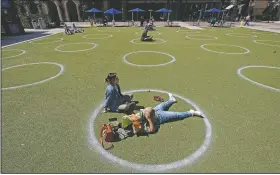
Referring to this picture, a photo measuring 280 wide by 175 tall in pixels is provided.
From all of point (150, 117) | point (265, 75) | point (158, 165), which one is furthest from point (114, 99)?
point (265, 75)

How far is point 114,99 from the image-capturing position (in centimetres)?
537

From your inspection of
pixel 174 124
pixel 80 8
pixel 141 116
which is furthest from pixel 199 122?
pixel 80 8

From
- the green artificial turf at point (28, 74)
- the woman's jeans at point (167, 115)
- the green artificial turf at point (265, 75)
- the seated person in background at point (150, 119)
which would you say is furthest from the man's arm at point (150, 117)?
the green artificial turf at point (28, 74)

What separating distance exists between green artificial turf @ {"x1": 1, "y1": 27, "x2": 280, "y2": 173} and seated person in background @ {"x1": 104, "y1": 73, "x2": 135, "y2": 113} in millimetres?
299

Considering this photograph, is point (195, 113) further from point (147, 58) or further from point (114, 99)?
point (147, 58)

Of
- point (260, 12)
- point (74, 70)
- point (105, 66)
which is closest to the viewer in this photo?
point (74, 70)

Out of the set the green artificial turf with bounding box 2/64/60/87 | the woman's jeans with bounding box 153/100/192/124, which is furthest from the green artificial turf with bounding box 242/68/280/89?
the green artificial turf with bounding box 2/64/60/87

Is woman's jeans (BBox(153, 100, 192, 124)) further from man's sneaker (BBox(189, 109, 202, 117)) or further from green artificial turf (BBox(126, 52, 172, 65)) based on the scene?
green artificial turf (BBox(126, 52, 172, 65))

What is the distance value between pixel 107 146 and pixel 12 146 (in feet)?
7.69

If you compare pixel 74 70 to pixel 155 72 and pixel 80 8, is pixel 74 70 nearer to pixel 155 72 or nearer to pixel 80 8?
pixel 155 72

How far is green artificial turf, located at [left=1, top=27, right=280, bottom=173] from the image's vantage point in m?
3.77

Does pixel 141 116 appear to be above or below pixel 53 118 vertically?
above

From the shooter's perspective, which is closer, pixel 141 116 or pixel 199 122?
pixel 141 116

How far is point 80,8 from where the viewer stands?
4584 cm
